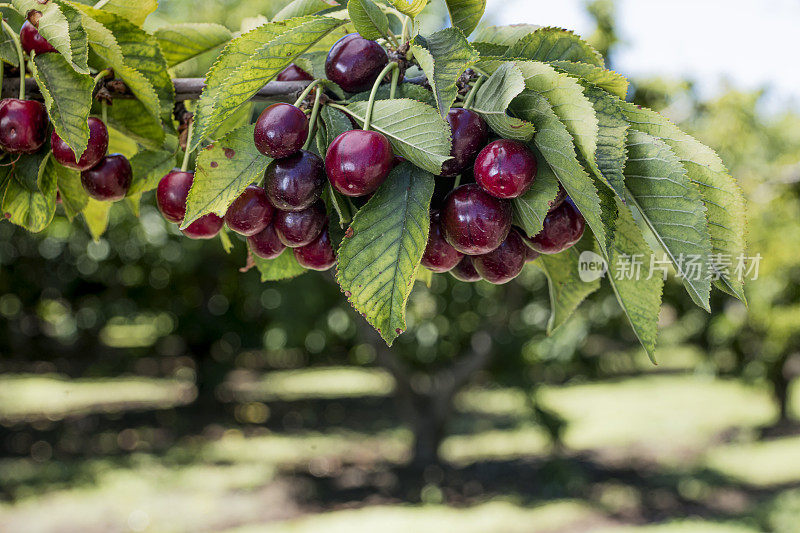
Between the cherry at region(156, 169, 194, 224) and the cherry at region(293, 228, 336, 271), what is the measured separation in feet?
0.66

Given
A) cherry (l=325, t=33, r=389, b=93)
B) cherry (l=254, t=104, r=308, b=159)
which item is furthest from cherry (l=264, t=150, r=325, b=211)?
cherry (l=325, t=33, r=389, b=93)

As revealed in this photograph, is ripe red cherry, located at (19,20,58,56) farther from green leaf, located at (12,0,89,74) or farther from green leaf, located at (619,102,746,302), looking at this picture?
green leaf, located at (619,102,746,302)

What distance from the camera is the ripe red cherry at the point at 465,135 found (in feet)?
2.61

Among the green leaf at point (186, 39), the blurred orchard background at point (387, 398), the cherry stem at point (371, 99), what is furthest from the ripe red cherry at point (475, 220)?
the blurred orchard background at point (387, 398)

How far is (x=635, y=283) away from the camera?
89 centimetres

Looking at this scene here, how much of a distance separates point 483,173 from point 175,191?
50 centimetres

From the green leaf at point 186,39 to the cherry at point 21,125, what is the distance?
0.90ft

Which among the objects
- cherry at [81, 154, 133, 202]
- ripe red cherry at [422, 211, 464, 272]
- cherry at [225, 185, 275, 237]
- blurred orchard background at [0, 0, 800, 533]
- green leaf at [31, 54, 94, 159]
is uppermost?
green leaf at [31, 54, 94, 159]

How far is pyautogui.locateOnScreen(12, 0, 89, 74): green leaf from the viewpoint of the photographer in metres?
0.83

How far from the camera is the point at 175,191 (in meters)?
0.96

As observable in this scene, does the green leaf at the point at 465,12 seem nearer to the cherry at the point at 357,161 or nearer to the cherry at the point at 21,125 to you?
the cherry at the point at 357,161

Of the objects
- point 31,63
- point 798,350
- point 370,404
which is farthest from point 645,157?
point 370,404

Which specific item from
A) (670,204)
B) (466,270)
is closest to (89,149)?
(466,270)

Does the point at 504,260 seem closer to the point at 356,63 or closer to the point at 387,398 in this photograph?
the point at 356,63
